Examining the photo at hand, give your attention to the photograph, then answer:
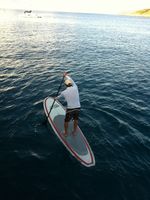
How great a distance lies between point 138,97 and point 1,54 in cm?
2335

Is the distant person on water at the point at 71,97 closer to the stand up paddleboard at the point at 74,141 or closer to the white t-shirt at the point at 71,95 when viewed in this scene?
the white t-shirt at the point at 71,95

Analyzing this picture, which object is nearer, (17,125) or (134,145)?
(134,145)

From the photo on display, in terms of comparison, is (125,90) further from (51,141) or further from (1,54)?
(1,54)

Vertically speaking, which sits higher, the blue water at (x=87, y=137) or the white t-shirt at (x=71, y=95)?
the white t-shirt at (x=71, y=95)

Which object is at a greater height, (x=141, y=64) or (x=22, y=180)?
(x=141, y=64)

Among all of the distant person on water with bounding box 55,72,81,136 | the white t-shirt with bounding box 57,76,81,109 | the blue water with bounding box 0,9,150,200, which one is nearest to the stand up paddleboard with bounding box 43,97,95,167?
the blue water with bounding box 0,9,150,200

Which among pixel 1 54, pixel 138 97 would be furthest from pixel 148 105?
pixel 1 54

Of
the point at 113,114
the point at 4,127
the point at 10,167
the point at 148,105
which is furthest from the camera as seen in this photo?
the point at 148,105

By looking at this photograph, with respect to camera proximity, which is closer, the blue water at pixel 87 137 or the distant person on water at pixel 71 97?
the blue water at pixel 87 137

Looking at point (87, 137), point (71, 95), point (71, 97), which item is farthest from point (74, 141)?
point (71, 95)

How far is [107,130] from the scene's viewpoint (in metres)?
14.7

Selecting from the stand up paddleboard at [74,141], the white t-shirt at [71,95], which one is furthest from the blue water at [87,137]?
the white t-shirt at [71,95]

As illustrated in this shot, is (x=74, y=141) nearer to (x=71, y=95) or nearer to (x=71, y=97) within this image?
(x=71, y=97)

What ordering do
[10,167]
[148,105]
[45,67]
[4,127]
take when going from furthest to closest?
[45,67]
[148,105]
[4,127]
[10,167]
